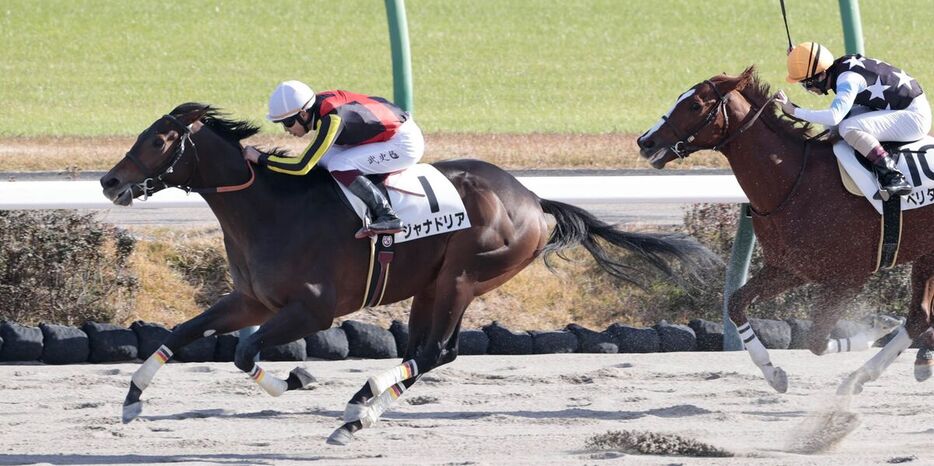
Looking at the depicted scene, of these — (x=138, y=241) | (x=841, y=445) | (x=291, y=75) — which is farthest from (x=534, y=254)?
(x=291, y=75)

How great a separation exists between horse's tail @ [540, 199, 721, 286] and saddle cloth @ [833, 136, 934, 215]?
780 mm

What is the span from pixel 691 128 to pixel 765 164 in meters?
0.37

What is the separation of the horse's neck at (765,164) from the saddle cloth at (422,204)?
1.31 metres

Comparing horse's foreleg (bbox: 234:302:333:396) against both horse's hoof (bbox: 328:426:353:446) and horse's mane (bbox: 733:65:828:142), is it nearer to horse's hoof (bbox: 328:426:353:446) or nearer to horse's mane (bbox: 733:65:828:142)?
horse's hoof (bbox: 328:426:353:446)

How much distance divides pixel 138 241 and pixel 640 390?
3.35 metres

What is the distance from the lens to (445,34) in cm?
2266

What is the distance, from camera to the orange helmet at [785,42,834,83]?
20.9 feet

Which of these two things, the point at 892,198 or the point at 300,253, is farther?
the point at 892,198

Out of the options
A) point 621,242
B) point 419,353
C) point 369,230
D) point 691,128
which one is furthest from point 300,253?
point 691,128

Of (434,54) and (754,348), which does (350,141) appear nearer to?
(754,348)

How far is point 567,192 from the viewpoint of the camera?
23.8 ft

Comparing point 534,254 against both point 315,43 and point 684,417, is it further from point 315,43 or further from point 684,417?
point 315,43

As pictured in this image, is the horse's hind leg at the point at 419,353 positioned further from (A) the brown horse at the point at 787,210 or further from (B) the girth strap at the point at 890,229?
(B) the girth strap at the point at 890,229

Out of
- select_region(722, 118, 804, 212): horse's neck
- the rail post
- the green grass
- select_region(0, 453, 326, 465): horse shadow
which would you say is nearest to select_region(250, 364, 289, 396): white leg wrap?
select_region(0, 453, 326, 465): horse shadow
